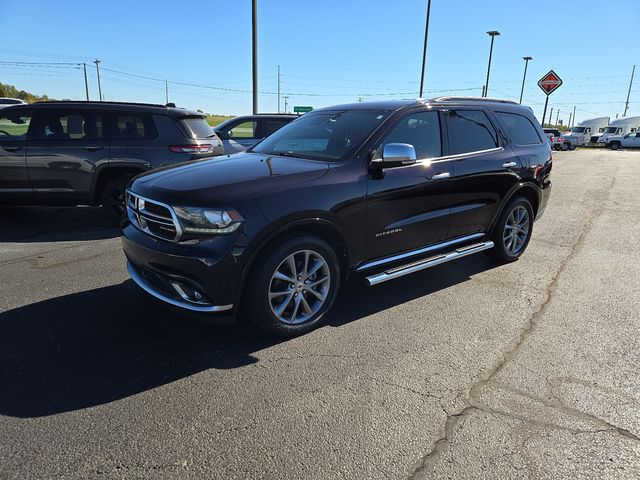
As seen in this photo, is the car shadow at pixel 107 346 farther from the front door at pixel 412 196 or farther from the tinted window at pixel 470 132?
the tinted window at pixel 470 132

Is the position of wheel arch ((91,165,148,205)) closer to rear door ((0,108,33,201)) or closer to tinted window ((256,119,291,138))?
rear door ((0,108,33,201))

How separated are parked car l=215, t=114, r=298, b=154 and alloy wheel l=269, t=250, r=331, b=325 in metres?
7.45

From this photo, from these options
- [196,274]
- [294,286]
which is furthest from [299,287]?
[196,274]

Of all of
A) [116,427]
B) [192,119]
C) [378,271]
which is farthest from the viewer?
[192,119]

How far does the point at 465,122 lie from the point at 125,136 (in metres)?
4.95

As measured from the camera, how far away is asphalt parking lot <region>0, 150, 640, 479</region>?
2287 mm

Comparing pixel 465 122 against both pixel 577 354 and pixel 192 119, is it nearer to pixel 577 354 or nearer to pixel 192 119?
pixel 577 354

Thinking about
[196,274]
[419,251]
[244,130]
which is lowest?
[419,251]

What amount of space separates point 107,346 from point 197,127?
485 cm

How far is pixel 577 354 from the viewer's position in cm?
341

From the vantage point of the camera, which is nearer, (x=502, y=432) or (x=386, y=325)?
(x=502, y=432)

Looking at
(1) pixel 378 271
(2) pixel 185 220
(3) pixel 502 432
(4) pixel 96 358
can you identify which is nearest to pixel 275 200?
(2) pixel 185 220

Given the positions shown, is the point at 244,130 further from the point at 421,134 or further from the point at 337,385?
the point at 337,385

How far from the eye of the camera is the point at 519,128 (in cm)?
556
